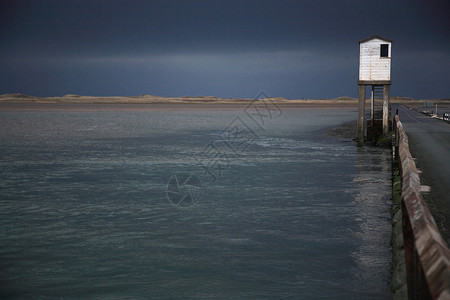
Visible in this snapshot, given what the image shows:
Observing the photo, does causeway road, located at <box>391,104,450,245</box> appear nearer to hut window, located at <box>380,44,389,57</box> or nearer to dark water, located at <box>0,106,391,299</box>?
dark water, located at <box>0,106,391,299</box>

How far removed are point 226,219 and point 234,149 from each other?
63.6ft

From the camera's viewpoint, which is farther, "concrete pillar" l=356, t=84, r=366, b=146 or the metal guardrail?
"concrete pillar" l=356, t=84, r=366, b=146

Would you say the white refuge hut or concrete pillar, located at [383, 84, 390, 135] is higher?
the white refuge hut

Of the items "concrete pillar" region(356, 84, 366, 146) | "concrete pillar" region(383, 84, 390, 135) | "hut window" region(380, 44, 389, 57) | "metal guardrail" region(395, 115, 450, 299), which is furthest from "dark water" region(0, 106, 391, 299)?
"hut window" region(380, 44, 389, 57)

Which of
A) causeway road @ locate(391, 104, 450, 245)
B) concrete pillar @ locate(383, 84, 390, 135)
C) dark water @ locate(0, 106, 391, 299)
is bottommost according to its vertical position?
dark water @ locate(0, 106, 391, 299)

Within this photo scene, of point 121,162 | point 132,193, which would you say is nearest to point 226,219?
point 132,193

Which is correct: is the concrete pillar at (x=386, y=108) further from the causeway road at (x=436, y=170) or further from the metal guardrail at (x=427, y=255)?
the metal guardrail at (x=427, y=255)

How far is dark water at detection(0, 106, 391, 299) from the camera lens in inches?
409

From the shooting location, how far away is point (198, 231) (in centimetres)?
1412

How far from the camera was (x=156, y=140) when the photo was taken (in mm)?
41812

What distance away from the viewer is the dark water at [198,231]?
10383 mm

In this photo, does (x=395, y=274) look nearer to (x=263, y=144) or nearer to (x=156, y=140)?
(x=263, y=144)

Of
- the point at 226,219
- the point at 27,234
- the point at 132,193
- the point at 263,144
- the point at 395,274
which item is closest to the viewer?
the point at 395,274

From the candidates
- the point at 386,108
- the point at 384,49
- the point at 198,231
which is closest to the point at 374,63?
the point at 384,49
